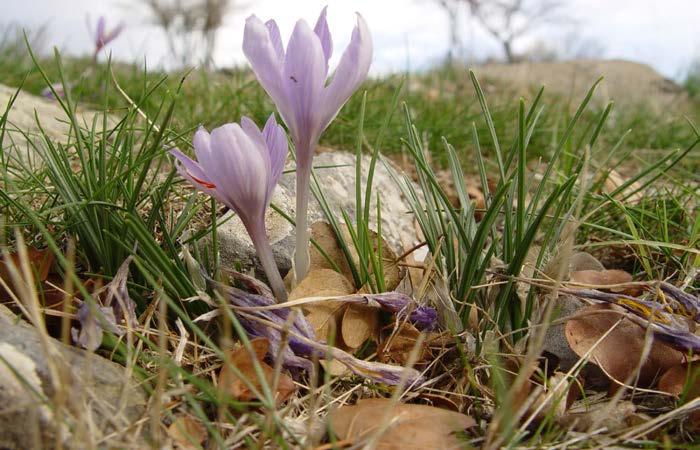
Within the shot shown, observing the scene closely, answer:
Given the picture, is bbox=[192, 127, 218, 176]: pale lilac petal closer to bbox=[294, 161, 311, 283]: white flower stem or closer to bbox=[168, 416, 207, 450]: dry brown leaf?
bbox=[294, 161, 311, 283]: white flower stem

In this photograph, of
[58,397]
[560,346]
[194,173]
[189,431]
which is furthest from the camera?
[560,346]

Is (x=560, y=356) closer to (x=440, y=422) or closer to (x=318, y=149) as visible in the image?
(x=440, y=422)

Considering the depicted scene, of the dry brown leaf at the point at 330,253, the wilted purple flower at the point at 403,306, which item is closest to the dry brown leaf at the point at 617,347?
the wilted purple flower at the point at 403,306

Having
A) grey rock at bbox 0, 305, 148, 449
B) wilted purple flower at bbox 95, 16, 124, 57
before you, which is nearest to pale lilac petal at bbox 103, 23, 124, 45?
wilted purple flower at bbox 95, 16, 124, 57

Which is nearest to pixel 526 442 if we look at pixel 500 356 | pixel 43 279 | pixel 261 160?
pixel 500 356

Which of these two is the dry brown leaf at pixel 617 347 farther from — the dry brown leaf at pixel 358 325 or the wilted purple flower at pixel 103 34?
the wilted purple flower at pixel 103 34

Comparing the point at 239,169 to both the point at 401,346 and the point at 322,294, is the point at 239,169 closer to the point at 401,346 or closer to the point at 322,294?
the point at 322,294

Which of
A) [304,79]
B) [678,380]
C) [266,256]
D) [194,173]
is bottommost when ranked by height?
[678,380]

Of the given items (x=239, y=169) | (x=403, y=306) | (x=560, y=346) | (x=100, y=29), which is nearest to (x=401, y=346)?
(x=403, y=306)
